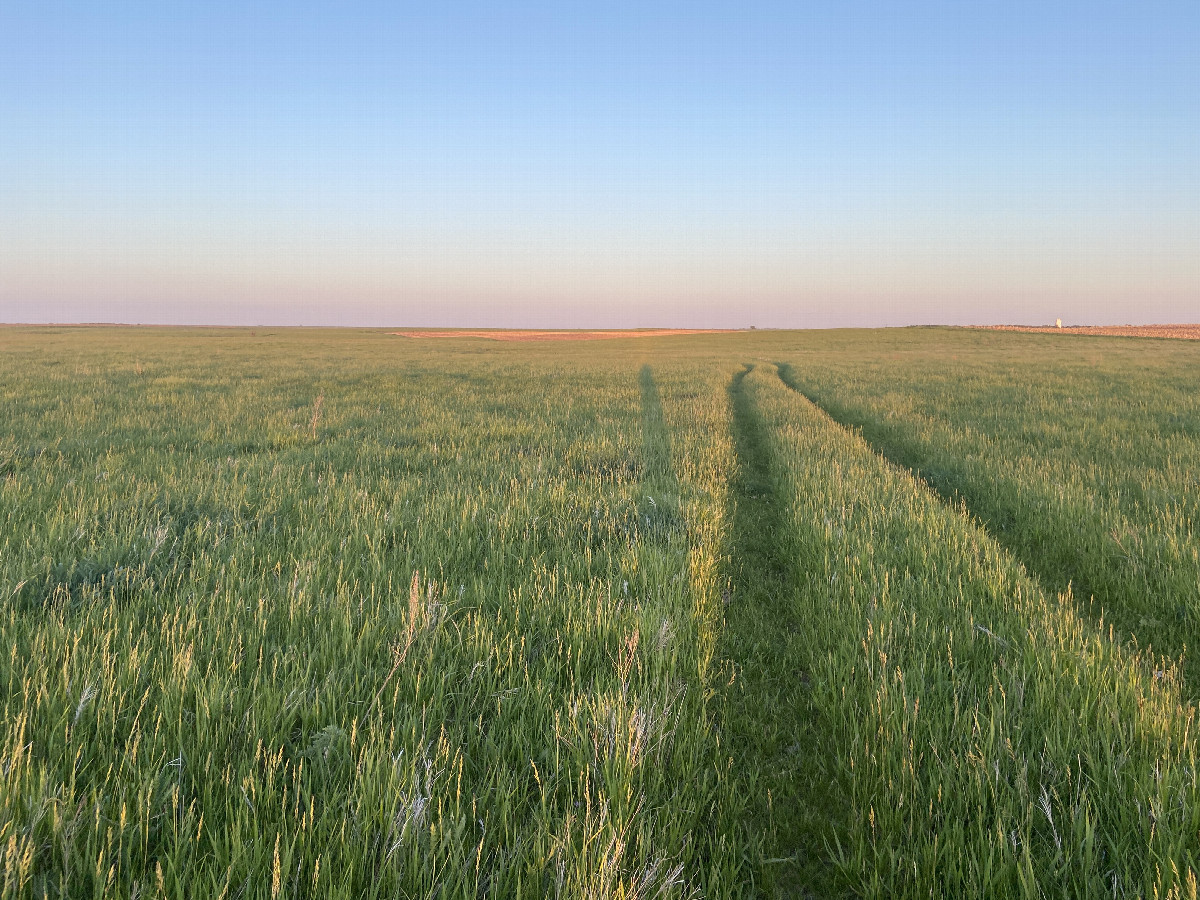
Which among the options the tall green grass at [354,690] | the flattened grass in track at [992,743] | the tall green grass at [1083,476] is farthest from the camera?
the tall green grass at [1083,476]

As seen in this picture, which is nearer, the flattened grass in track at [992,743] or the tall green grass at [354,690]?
the tall green grass at [354,690]

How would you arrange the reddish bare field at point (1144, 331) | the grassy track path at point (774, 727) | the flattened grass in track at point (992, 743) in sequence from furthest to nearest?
the reddish bare field at point (1144, 331), the grassy track path at point (774, 727), the flattened grass in track at point (992, 743)

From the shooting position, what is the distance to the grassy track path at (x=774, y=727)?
2.17m

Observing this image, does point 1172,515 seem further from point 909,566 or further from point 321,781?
point 321,781

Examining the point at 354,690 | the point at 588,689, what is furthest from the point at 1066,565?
the point at 354,690

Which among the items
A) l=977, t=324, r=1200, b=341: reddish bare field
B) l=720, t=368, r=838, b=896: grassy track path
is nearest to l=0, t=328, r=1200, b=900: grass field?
l=720, t=368, r=838, b=896: grassy track path

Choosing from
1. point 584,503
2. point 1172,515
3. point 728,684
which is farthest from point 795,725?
point 1172,515

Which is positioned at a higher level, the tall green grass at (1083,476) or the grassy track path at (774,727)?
the tall green grass at (1083,476)

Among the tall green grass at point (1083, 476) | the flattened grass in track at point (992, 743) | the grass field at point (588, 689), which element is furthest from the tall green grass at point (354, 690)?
the tall green grass at point (1083, 476)

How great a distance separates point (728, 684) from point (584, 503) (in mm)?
3173

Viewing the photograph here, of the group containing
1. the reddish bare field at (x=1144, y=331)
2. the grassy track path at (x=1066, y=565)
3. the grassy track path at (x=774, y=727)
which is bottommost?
the grassy track path at (x=774, y=727)

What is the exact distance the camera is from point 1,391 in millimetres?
16562

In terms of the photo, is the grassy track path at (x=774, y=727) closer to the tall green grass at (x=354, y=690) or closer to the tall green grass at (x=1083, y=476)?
the tall green grass at (x=354, y=690)

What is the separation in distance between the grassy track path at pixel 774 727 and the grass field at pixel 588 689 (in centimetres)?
2
